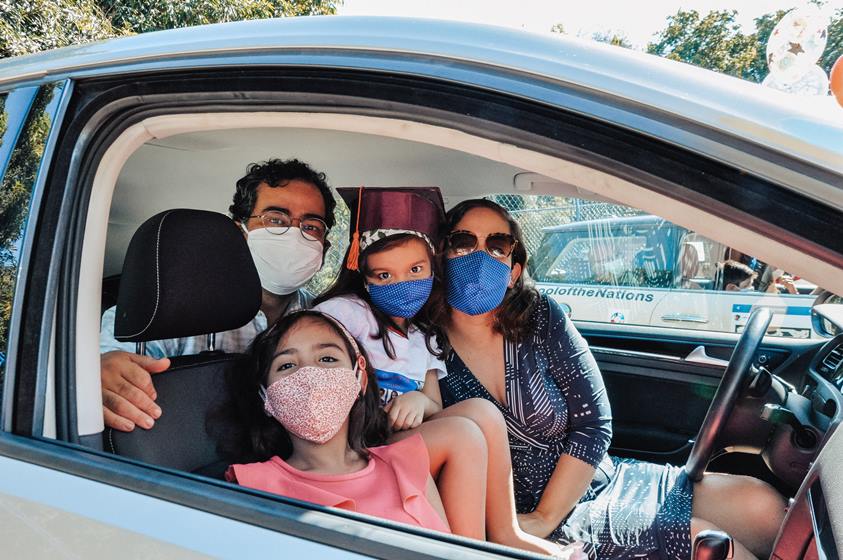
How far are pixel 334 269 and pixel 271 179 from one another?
0.45m

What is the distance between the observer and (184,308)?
5.22ft

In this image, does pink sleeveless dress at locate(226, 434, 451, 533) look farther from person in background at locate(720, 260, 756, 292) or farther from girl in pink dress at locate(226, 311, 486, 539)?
person in background at locate(720, 260, 756, 292)

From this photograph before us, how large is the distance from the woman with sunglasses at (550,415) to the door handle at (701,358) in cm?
106

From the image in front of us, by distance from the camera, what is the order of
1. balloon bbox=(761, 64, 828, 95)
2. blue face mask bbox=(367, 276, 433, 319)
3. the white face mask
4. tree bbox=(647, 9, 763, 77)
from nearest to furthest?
blue face mask bbox=(367, 276, 433, 319)
the white face mask
balloon bbox=(761, 64, 828, 95)
tree bbox=(647, 9, 763, 77)

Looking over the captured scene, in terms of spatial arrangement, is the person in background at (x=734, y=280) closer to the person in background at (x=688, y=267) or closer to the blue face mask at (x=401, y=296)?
the person in background at (x=688, y=267)

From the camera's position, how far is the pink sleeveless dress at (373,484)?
147 centimetres

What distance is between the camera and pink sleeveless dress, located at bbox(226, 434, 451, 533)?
1475 mm

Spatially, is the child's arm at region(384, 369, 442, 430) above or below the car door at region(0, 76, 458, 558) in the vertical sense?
below

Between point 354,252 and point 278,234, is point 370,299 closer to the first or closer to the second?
point 354,252

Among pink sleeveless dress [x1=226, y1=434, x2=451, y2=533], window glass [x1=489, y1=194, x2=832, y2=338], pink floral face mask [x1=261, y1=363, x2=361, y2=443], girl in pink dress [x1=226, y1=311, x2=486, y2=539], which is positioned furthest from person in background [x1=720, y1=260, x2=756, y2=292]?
pink floral face mask [x1=261, y1=363, x2=361, y2=443]

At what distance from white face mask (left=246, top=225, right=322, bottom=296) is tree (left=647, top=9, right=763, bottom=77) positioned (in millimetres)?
22041

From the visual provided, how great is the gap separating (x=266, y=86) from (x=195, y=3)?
1033cm

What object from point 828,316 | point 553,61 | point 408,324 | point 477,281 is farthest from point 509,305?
point 553,61

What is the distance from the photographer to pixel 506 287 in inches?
88.8
